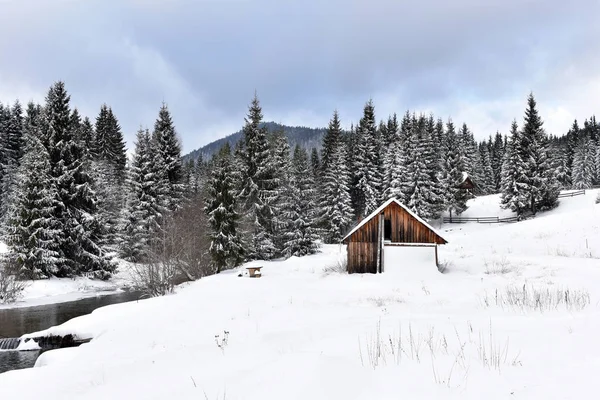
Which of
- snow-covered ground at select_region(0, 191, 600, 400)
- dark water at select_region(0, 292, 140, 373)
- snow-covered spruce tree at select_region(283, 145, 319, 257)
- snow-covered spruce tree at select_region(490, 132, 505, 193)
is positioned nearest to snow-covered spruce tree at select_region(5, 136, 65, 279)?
dark water at select_region(0, 292, 140, 373)

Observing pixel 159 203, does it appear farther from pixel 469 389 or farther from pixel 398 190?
pixel 469 389

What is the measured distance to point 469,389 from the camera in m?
4.34

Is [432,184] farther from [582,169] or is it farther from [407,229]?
[582,169]

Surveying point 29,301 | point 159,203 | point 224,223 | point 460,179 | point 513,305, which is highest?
point 460,179

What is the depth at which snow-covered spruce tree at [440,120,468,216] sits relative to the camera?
168 feet

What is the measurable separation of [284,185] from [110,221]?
21.6 m

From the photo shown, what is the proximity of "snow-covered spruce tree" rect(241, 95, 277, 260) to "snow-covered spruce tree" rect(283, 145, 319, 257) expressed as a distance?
1.77 metres

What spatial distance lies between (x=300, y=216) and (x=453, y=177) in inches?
1081

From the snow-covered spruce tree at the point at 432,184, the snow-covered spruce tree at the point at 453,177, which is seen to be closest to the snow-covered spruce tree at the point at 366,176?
the snow-covered spruce tree at the point at 432,184

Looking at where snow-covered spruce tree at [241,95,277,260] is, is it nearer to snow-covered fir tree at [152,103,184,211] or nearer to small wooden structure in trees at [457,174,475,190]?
snow-covered fir tree at [152,103,184,211]

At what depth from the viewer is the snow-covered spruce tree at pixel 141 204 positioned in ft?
130

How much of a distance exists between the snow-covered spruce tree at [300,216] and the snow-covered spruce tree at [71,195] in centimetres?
1749

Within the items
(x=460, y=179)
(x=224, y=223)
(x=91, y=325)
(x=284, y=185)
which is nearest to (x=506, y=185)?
(x=460, y=179)

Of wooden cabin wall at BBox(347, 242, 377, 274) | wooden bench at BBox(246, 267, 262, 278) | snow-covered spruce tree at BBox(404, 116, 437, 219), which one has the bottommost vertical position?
wooden bench at BBox(246, 267, 262, 278)
